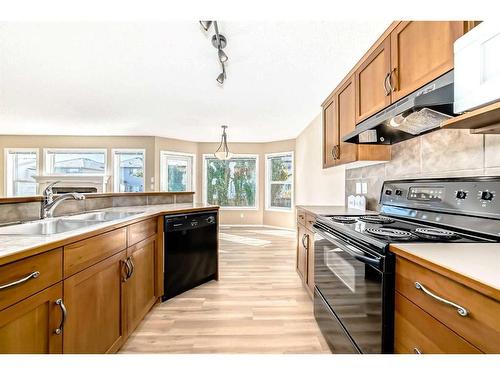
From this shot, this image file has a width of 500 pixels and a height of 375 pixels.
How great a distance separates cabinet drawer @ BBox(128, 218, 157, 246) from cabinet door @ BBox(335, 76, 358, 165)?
6.02 feet

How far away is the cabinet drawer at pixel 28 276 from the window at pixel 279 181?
5.70m

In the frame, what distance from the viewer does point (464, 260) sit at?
0.82m

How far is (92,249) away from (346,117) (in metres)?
2.26

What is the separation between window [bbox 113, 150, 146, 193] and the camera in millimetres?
6113

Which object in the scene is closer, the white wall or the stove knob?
the stove knob

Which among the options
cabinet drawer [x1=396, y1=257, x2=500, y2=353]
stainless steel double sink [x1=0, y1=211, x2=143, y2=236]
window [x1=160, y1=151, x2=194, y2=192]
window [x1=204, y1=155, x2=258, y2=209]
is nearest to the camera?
cabinet drawer [x1=396, y1=257, x2=500, y2=353]

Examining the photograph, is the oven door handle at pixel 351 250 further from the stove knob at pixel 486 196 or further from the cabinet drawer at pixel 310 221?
the stove knob at pixel 486 196

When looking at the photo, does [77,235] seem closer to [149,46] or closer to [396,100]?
[149,46]

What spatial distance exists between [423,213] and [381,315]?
826mm

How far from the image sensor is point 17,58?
2.49 m

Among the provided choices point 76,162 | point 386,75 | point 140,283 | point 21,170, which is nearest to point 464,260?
point 386,75

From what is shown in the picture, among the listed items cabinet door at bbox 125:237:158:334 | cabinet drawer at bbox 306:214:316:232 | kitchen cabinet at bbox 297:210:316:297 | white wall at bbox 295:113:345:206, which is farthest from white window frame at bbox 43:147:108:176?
cabinet drawer at bbox 306:214:316:232

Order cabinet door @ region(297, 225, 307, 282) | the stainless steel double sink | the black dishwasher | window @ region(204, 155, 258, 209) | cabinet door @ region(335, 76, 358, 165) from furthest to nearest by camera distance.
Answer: window @ region(204, 155, 258, 209)
cabinet door @ region(297, 225, 307, 282)
the black dishwasher
cabinet door @ region(335, 76, 358, 165)
the stainless steel double sink

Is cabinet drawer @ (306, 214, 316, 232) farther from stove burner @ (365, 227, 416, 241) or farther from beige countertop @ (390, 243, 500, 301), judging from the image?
beige countertop @ (390, 243, 500, 301)
